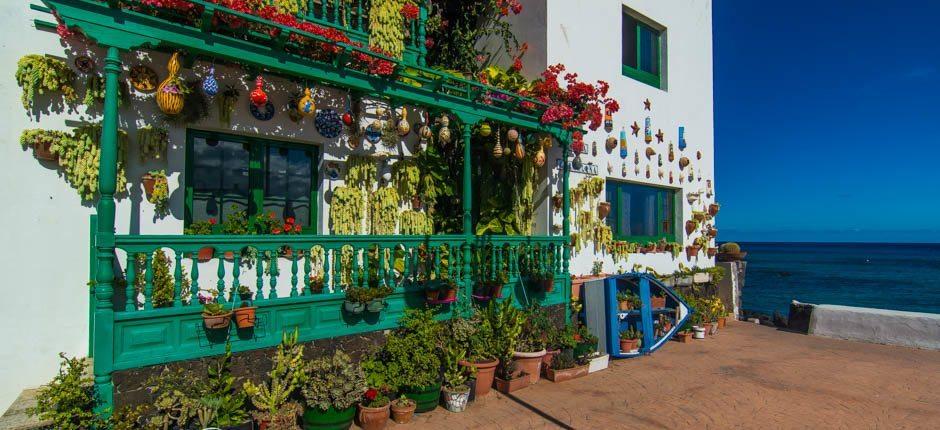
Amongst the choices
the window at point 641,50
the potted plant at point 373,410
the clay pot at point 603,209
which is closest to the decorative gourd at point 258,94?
the potted plant at point 373,410

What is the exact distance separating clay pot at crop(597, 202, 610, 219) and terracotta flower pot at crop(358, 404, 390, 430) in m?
5.58

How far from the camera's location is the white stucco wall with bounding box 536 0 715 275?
8.76 m

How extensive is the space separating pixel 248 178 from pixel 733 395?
262 inches

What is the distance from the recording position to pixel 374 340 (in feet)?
18.7

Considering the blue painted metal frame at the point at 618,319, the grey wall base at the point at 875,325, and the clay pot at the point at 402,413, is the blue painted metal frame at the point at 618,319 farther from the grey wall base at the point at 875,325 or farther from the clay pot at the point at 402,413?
the grey wall base at the point at 875,325

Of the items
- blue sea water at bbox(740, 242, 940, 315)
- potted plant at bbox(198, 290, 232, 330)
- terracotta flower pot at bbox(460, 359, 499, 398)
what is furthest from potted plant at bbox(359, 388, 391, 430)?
blue sea water at bbox(740, 242, 940, 315)

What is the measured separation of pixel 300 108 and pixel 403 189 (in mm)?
1887

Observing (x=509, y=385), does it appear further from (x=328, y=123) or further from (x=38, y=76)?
(x=38, y=76)

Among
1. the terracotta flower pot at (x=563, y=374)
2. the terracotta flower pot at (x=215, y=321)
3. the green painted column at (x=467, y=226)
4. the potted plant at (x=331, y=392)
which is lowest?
the terracotta flower pot at (x=563, y=374)

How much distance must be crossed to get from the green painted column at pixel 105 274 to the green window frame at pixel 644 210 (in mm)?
7826

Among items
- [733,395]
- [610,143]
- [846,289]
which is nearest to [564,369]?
[733,395]

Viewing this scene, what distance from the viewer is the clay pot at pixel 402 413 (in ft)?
16.7

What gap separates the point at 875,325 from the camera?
9742 mm

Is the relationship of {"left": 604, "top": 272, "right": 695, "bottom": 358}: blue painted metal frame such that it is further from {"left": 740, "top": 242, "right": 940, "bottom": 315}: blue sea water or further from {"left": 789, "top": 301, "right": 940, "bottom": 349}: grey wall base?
{"left": 740, "top": 242, "right": 940, "bottom": 315}: blue sea water
